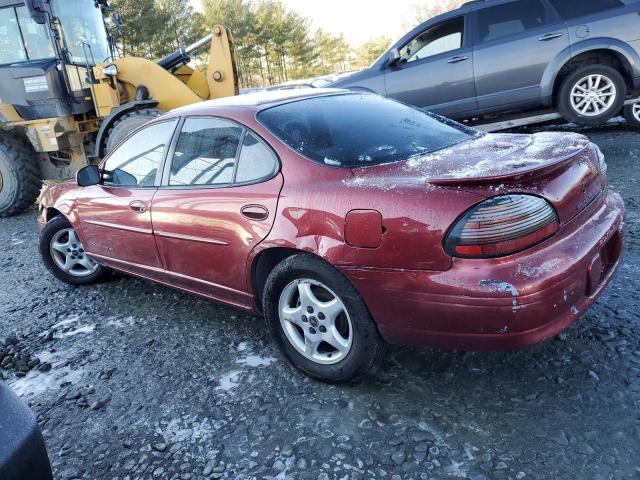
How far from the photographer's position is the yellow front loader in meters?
7.08

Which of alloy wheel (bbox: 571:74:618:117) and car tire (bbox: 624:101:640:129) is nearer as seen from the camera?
alloy wheel (bbox: 571:74:618:117)

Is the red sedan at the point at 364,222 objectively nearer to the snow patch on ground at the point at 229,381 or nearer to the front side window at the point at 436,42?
the snow patch on ground at the point at 229,381

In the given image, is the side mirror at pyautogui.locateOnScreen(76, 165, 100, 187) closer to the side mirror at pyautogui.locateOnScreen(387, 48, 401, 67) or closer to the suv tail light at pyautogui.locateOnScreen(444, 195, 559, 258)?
the suv tail light at pyautogui.locateOnScreen(444, 195, 559, 258)

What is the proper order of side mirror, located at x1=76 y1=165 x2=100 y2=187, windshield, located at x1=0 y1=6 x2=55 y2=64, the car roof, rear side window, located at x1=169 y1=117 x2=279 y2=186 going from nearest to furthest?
rear side window, located at x1=169 y1=117 x2=279 y2=186 → the car roof → side mirror, located at x1=76 y1=165 x2=100 y2=187 → windshield, located at x1=0 y1=6 x2=55 y2=64

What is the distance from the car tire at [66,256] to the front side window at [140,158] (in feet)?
2.90

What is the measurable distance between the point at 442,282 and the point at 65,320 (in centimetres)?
296

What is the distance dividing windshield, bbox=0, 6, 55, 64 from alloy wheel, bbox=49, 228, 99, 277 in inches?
162

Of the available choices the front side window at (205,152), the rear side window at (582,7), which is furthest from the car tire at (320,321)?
the rear side window at (582,7)

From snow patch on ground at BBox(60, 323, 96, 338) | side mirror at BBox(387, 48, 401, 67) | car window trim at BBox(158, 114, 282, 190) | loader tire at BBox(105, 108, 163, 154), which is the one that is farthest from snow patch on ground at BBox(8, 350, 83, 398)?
side mirror at BBox(387, 48, 401, 67)

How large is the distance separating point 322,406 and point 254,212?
1031mm

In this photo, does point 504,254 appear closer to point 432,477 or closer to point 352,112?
point 432,477

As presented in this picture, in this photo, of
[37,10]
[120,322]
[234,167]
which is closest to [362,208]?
[234,167]

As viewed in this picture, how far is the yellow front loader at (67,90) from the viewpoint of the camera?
279 inches

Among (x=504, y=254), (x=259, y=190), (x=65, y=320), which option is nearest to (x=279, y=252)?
(x=259, y=190)
